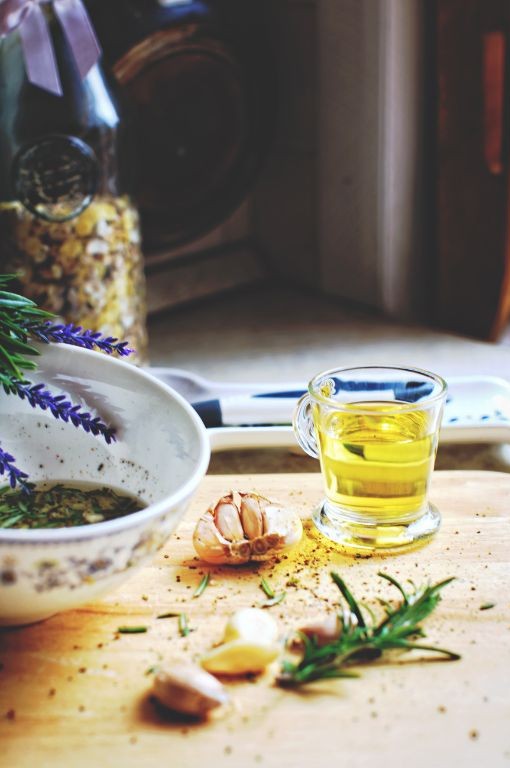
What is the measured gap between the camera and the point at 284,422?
3.23ft

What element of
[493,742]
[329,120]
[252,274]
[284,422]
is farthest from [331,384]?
[252,274]

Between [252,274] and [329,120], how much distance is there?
13.6 inches

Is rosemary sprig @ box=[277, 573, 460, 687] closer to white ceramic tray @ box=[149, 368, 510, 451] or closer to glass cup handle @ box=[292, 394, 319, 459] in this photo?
glass cup handle @ box=[292, 394, 319, 459]

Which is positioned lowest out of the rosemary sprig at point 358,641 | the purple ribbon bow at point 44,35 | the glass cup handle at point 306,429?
the rosemary sprig at point 358,641

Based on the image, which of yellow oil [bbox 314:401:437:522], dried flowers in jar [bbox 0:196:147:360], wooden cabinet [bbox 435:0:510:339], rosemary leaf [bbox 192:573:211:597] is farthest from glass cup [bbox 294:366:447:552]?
wooden cabinet [bbox 435:0:510:339]

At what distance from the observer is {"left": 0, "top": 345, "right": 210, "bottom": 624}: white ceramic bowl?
534 mm

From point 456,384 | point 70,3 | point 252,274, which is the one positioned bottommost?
point 252,274

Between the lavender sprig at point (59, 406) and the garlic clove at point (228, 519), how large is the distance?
10cm

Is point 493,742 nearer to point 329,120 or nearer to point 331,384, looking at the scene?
point 331,384

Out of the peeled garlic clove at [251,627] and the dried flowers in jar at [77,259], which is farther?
the dried flowers in jar at [77,259]

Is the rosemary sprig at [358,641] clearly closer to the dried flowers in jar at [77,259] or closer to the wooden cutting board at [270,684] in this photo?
the wooden cutting board at [270,684]

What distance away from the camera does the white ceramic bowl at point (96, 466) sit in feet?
1.75

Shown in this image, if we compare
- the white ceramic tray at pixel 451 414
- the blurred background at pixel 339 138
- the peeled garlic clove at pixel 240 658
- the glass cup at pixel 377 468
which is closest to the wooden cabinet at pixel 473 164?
the blurred background at pixel 339 138

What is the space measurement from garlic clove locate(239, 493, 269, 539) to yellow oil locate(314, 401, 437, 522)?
0.20 ft
